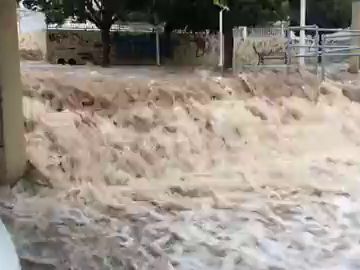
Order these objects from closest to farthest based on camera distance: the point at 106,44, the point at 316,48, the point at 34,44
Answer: the point at 316,48, the point at 106,44, the point at 34,44

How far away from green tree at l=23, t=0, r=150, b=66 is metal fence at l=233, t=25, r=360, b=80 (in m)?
2.57

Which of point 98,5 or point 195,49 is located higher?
point 98,5

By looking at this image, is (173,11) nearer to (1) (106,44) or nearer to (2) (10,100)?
(1) (106,44)

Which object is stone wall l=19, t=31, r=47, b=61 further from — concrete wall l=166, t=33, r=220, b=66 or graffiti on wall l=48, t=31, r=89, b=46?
concrete wall l=166, t=33, r=220, b=66

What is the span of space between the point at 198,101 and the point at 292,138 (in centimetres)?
136

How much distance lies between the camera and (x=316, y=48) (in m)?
11.1

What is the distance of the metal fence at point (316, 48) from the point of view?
11.3 meters

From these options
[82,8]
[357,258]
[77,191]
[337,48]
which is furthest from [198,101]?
[82,8]

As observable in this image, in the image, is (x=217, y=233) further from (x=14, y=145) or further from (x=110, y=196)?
(x=14, y=145)

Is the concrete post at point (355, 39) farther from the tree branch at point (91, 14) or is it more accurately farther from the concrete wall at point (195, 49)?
the tree branch at point (91, 14)

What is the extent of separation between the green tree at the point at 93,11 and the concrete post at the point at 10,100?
8.35 meters

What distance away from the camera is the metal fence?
11258mm

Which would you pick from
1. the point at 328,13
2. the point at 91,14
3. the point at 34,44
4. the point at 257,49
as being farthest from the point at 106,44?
the point at 328,13

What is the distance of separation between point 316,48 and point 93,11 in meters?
6.23
